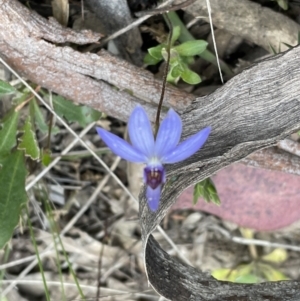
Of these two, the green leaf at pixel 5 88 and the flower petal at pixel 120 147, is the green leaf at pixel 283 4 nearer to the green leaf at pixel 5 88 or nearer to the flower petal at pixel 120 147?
the flower petal at pixel 120 147

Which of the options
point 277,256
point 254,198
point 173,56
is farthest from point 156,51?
point 277,256

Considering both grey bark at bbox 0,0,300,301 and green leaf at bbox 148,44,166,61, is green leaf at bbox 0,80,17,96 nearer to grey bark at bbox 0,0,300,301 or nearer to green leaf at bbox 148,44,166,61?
grey bark at bbox 0,0,300,301

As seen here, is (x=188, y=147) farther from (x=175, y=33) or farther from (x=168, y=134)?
(x=175, y=33)

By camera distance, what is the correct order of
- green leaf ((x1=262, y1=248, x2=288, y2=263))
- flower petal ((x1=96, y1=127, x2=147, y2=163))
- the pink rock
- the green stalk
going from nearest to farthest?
flower petal ((x1=96, y1=127, x2=147, y2=163)), the green stalk, the pink rock, green leaf ((x1=262, y1=248, x2=288, y2=263))

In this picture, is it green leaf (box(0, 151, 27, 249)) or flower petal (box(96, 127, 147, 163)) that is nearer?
flower petal (box(96, 127, 147, 163))

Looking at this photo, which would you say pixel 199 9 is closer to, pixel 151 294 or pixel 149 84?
pixel 149 84

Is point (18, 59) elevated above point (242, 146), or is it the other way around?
point (18, 59)

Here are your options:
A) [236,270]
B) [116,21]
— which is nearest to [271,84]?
[116,21]

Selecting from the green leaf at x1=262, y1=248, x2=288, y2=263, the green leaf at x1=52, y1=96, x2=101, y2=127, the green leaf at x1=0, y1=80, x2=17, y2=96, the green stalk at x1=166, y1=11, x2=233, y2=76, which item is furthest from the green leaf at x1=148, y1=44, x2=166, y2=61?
the green leaf at x1=262, y1=248, x2=288, y2=263
